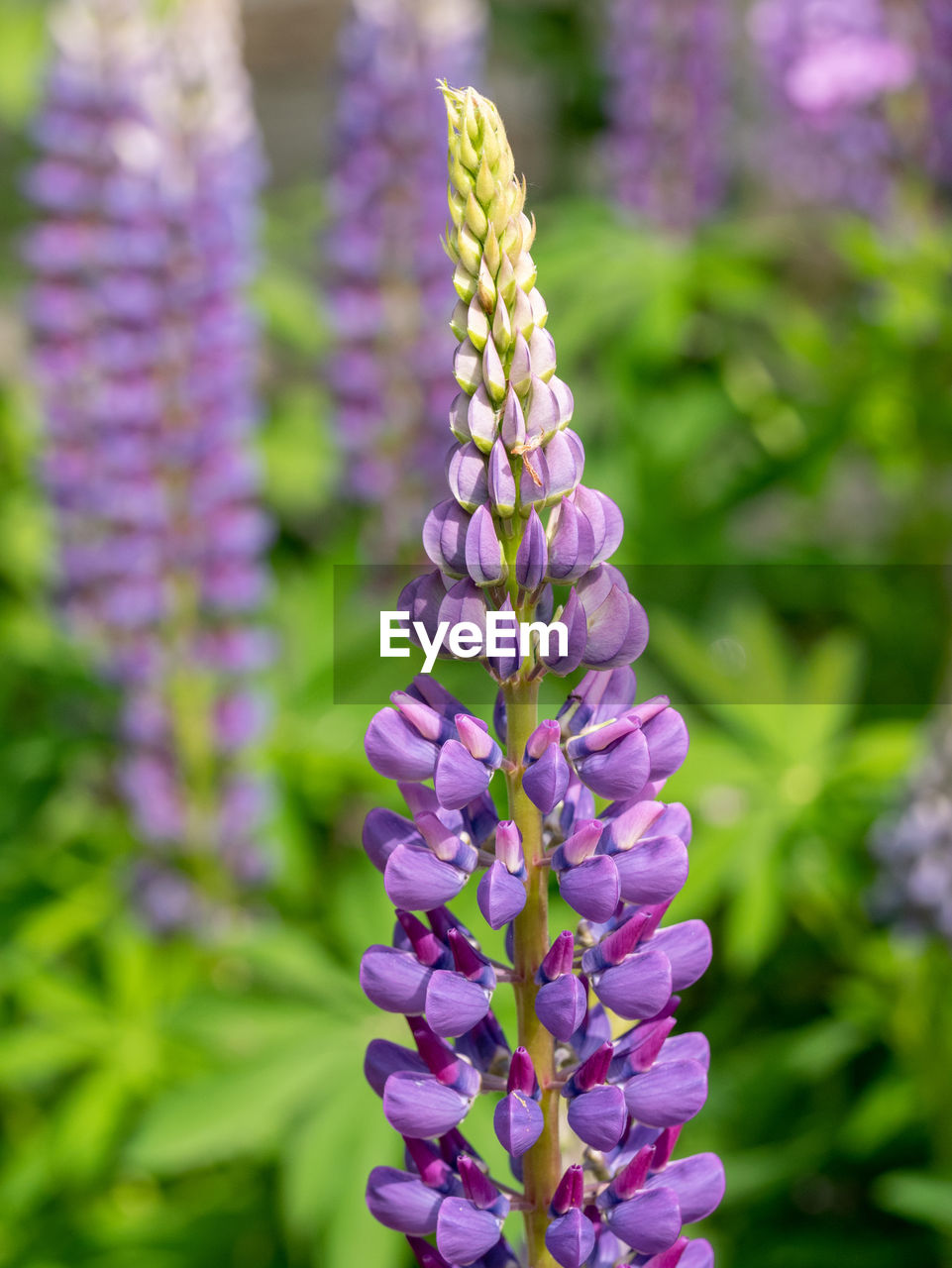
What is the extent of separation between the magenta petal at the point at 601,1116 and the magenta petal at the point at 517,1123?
23 mm

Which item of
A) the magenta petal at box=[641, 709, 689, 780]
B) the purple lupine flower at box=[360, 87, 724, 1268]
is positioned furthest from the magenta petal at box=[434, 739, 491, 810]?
the magenta petal at box=[641, 709, 689, 780]

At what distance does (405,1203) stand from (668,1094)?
166 millimetres

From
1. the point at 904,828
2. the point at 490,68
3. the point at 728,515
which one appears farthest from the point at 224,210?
the point at 490,68

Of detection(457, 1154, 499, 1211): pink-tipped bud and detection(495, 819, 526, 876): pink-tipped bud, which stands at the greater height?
detection(495, 819, 526, 876): pink-tipped bud

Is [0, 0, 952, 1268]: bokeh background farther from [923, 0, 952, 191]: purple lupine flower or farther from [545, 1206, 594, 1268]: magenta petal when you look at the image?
[545, 1206, 594, 1268]: magenta petal

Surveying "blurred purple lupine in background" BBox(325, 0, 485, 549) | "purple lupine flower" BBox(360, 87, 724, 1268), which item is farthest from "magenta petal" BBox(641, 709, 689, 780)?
"blurred purple lupine in background" BBox(325, 0, 485, 549)

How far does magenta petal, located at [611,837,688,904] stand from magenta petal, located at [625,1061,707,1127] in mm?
99

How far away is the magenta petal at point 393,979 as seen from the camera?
75 centimetres

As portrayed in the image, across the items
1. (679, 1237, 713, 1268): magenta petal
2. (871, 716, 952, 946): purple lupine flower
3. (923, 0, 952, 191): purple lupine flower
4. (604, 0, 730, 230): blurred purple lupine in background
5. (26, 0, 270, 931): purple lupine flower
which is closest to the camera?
(679, 1237, 713, 1268): magenta petal

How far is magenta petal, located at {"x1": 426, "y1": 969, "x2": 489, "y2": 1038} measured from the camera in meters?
0.73

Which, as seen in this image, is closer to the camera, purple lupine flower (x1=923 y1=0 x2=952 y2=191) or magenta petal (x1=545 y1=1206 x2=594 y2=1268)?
magenta petal (x1=545 y1=1206 x2=594 y2=1268)

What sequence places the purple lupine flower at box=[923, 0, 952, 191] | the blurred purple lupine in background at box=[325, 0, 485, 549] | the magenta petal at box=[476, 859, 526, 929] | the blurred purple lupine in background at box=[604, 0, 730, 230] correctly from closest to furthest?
the magenta petal at box=[476, 859, 526, 929], the blurred purple lupine in background at box=[325, 0, 485, 549], the purple lupine flower at box=[923, 0, 952, 191], the blurred purple lupine in background at box=[604, 0, 730, 230]

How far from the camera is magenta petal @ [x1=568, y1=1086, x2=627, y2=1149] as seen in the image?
0.74 meters

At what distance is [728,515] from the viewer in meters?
2.74
